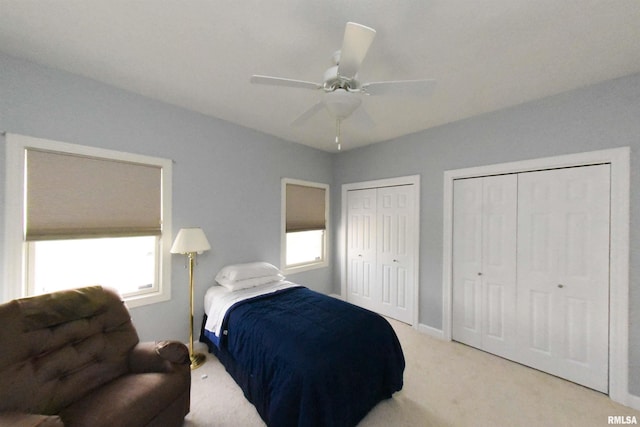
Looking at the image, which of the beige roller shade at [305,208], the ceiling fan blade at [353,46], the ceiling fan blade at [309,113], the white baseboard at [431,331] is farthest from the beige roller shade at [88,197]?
the white baseboard at [431,331]

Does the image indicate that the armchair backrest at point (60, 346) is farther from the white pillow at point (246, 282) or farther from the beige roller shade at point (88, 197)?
the white pillow at point (246, 282)

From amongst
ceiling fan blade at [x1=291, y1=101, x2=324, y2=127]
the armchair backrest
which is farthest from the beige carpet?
ceiling fan blade at [x1=291, y1=101, x2=324, y2=127]

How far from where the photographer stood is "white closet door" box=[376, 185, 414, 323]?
10.7 ft

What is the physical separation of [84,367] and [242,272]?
137 centimetres

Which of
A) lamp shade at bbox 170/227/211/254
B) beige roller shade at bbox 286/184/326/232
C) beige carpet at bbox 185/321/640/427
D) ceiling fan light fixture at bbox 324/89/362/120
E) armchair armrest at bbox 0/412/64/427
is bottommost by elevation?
beige carpet at bbox 185/321/640/427

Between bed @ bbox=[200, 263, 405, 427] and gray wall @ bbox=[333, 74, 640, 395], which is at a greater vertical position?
gray wall @ bbox=[333, 74, 640, 395]

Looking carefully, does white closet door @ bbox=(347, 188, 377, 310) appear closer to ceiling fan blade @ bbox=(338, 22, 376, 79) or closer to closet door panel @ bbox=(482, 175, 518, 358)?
closet door panel @ bbox=(482, 175, 518, 358)

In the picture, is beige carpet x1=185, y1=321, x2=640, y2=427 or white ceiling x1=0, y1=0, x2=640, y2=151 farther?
beige carpet x1=185, y1=321, x2=640, y2=427

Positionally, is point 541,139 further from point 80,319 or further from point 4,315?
point 4,315

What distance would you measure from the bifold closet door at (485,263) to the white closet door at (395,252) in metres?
0.57

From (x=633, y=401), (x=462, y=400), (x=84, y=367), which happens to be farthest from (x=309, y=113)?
(x=633, y=401)

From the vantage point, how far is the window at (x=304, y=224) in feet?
11.7

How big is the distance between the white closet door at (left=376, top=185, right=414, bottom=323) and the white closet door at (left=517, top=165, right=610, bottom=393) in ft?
3.86

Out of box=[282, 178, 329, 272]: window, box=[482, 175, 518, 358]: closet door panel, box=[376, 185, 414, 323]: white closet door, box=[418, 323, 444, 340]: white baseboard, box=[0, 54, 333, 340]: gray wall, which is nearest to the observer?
box=[0, 54, 333, 340]: gray wall
